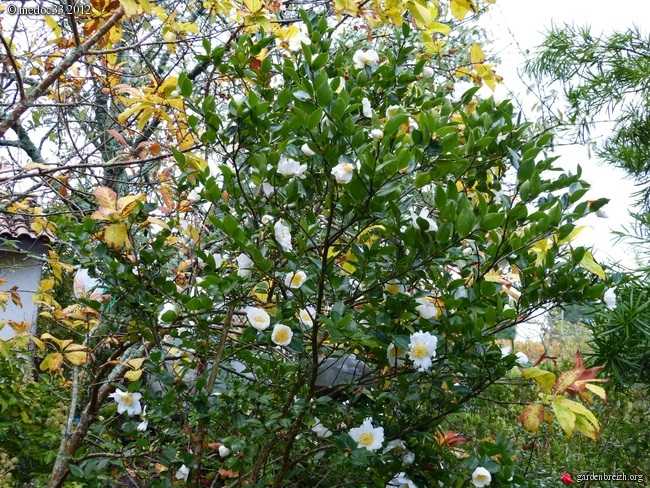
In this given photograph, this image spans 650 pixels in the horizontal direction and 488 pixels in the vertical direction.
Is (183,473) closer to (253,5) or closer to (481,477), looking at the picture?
(481,477)

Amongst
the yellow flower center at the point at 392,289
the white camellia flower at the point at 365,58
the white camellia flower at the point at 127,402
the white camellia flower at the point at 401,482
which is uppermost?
the white camellia flower at the point at 365,58

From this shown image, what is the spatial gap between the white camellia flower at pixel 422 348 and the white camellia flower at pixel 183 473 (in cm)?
78

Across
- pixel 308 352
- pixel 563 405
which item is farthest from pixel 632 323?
pixel 308 352

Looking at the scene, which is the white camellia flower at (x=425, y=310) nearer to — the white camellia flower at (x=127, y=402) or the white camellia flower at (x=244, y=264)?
the white camellia flower at (x=244, y=264)

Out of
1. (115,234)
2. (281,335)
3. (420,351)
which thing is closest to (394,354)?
(420,351)

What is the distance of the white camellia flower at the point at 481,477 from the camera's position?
1.18 metres

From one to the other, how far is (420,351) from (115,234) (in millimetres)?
726

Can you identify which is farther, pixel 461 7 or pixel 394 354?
pixel 461 7

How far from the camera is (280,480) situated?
128 cm

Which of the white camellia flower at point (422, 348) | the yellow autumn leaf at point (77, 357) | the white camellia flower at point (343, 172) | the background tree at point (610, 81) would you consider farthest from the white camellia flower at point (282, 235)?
the background tree at point (610, 81)

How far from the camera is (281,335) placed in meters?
1.13

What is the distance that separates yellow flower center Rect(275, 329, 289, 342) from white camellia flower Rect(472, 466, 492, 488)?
0.51m

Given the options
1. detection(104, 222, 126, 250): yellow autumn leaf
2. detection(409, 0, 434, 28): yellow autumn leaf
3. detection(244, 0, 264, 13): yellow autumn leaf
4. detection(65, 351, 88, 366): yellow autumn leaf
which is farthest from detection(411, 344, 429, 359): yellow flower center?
detection(65, 351, 88, 366): yellow autumn leaf

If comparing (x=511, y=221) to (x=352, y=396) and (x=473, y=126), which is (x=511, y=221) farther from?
(x=352, y=396)
